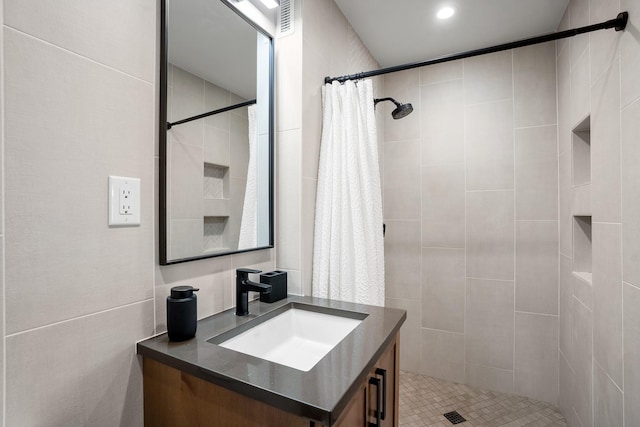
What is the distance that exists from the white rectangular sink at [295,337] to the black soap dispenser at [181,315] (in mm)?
139

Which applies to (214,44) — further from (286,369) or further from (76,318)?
(286,369)

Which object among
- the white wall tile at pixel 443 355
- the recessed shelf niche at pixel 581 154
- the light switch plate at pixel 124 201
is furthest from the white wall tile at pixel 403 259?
the light switch plate at pixel 124 201

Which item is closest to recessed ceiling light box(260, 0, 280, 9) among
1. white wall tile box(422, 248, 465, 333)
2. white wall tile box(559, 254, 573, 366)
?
white wall tile box(422, 248, 465, 333)

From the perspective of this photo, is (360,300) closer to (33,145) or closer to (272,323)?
(272,323)

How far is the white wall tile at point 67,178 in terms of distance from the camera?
68 centimetres

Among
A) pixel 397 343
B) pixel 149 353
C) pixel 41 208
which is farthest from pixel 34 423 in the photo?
pixel 397 343

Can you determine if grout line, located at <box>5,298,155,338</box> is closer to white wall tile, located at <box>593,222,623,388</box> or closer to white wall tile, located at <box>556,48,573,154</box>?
white wall tile, located at <box>593,222,623,388</box>

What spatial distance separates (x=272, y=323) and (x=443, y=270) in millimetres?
1632

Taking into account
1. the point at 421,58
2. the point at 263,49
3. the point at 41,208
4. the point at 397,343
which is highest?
the point at 421,58

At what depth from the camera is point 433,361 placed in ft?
7.86

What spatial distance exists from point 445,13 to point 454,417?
255cm

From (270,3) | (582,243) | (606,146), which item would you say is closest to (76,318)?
(270,3)

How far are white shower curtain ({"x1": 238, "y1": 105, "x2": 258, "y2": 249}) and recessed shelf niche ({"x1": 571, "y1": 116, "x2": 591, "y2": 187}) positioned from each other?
1.80 m

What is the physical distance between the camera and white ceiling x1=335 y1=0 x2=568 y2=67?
5.98 ft
